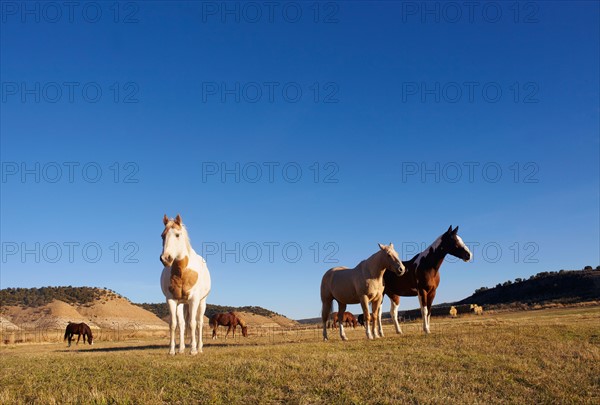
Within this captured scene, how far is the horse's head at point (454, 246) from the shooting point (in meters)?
16.2

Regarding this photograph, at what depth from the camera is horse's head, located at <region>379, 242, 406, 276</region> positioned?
16.0 meters

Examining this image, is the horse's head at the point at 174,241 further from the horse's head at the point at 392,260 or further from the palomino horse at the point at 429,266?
the palomino horse at the point at 429,266

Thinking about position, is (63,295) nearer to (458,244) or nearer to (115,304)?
(115,304)

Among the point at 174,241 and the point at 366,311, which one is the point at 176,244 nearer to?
the point at 174,241

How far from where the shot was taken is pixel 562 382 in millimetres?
8953

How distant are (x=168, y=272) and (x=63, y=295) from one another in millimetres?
98825

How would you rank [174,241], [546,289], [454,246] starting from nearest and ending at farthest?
[174,241], [454,246], [546,289]

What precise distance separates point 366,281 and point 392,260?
47.3 inches

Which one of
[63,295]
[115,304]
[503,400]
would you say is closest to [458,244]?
[503,400]

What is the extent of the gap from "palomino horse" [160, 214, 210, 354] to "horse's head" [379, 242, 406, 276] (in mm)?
6496

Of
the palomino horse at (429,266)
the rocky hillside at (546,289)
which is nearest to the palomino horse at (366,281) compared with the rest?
the palomino horse at (429,266)

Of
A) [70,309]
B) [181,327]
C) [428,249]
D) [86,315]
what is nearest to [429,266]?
[428,249]

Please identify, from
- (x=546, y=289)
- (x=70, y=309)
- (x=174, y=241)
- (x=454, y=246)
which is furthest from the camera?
(x=70, y=309)

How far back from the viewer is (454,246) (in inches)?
648
